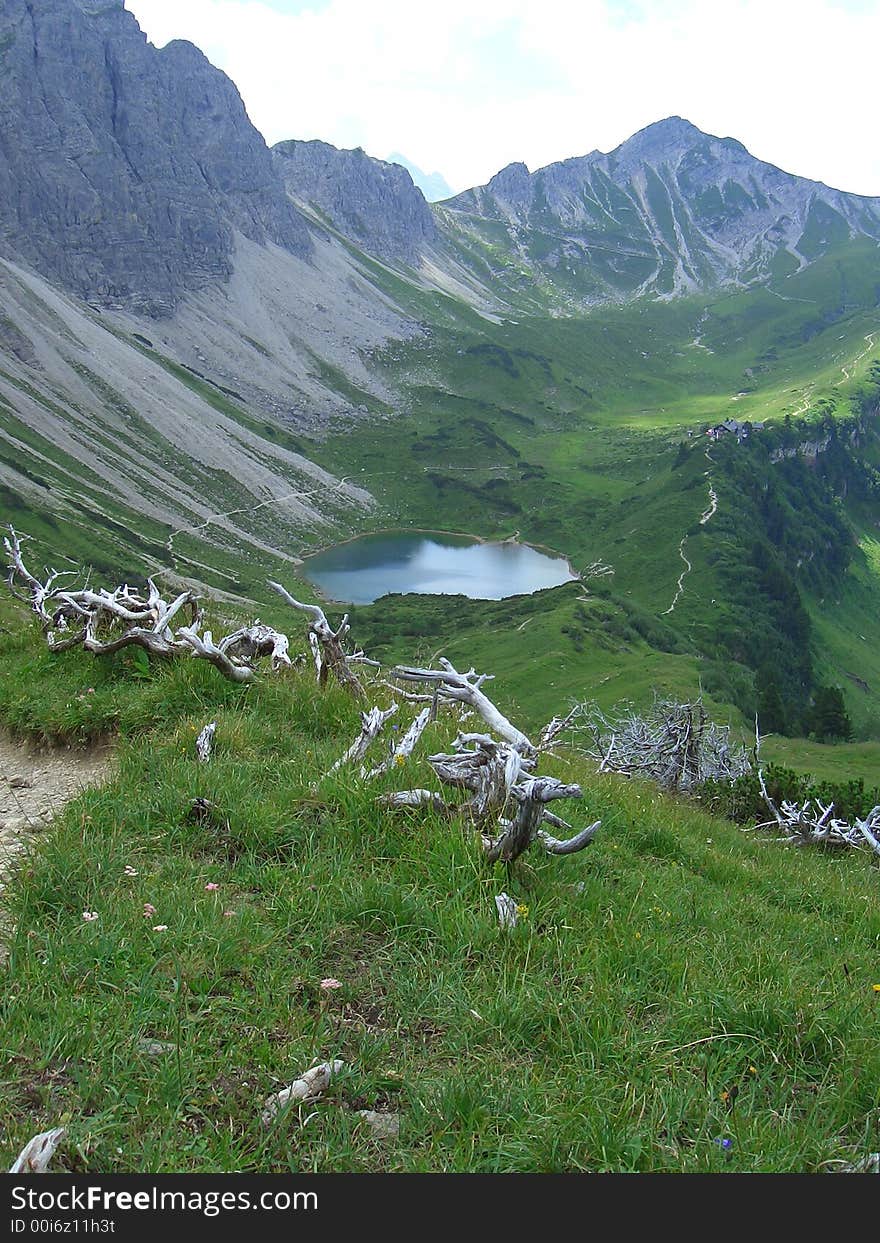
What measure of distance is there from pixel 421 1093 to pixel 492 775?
2914mm

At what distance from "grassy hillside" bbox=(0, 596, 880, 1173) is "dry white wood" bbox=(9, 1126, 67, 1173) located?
193 millimetres

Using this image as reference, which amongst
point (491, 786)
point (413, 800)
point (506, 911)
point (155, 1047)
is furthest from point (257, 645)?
point (155, 1047)

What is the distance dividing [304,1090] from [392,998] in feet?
3.41

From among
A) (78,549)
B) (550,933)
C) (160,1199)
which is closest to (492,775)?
(550,933)

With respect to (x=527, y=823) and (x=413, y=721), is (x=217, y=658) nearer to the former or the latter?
(x=413, y=721)

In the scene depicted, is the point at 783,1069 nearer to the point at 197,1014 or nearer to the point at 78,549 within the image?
the point at 197,1014

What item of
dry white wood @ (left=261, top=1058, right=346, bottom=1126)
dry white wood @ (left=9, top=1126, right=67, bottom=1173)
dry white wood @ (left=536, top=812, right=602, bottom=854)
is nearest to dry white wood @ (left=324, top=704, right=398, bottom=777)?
dry white wood @ (left=536, top=812, right=602, bottom=854)

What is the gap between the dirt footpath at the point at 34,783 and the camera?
7.69 meters

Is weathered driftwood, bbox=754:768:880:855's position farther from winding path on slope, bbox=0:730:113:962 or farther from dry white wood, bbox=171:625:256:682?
winding path on slope, bbox=0:730:113:962

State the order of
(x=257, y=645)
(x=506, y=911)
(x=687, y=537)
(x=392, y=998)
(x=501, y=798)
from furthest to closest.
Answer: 1. (x=687, y=537)
2. (x=257, y=645)
3. (x=501, y=798)
4. (x=506, y=911)
5. (x=392, y=998)

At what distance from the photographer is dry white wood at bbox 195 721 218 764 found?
27.2 feet

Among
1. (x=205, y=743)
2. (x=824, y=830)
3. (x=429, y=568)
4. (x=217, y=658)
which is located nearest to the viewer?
(x=205, y=743)

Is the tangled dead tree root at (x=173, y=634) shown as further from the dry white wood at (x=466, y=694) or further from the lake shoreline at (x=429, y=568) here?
the lake shoreline at (x=429, y=568)

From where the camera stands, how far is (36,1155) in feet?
12.4
